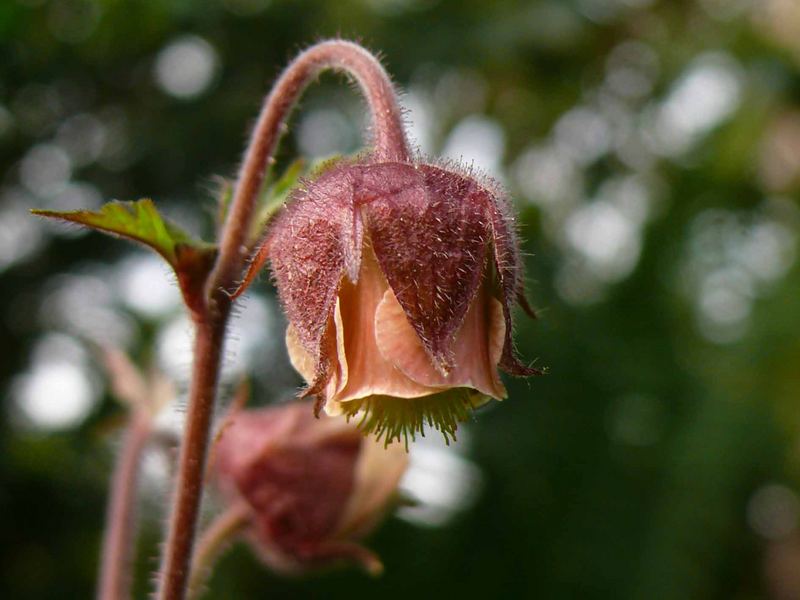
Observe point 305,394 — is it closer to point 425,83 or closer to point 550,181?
point 425,83

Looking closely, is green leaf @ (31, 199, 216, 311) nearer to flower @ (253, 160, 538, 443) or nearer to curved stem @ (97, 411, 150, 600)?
flower @ (253, 160, 538, 443)

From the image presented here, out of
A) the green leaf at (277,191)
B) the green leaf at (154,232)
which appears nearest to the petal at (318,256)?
the green leaf at (154,232)

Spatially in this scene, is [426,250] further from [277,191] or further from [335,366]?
[277,191]

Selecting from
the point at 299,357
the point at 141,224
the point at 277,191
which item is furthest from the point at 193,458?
the point at 277,191

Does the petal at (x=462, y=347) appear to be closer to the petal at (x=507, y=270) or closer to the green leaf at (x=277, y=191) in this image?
the petal at (x=507, y=270)

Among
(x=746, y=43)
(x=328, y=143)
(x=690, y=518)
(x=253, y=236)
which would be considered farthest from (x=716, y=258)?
(x=253, y=236)

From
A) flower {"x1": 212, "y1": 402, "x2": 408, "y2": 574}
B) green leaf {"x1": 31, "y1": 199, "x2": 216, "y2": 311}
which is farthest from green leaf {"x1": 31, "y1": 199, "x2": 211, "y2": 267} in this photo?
flower {"x1": 212, "y1": 402, "x2": 408, "y2": 574}
